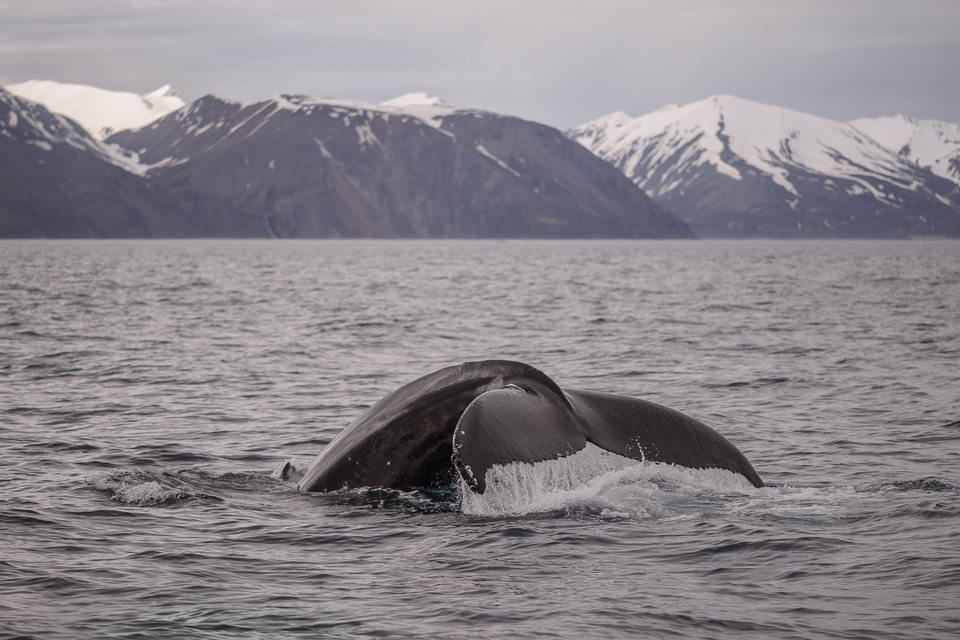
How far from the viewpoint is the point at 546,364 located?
74.7ft

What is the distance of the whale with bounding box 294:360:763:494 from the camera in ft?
23.8

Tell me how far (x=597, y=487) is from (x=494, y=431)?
1.90 meters

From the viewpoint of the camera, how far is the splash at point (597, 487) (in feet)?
25.1

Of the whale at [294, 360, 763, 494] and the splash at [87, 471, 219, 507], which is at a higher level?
the whale at [294, 360, 763, 494]

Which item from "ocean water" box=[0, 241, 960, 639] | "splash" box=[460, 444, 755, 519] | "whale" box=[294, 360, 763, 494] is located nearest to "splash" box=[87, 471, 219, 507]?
"ocean water" box=[0, 241, 960, 639]

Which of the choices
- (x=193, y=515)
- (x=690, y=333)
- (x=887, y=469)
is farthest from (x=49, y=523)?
(x=690, y=333)

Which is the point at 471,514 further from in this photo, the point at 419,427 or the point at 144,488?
the point at 144,488

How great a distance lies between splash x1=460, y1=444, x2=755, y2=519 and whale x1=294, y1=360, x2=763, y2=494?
0.08 meters

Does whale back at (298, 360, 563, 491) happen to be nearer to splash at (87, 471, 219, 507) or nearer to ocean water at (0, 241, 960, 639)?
ocean water at (0, 241, 960, 639)

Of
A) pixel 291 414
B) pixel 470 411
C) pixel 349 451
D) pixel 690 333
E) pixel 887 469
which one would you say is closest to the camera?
pixel 470 411

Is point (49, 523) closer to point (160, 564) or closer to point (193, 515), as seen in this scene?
point (193, 515)

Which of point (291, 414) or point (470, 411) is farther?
point (291, 414)

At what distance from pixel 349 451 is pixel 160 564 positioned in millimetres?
1711

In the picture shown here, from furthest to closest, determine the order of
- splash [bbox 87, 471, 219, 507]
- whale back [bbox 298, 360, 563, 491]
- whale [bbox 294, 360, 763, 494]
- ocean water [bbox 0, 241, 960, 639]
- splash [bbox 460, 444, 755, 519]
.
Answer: splash [bbox 87, 471, 219, 507]
whale back [bbox 298, 360, 563, 491]
splash [bbox 460, 444, 755, 519]
whale [bbox 294, 360, 763, 494]
ocean water [bbox 0, 241, 960, 639]
